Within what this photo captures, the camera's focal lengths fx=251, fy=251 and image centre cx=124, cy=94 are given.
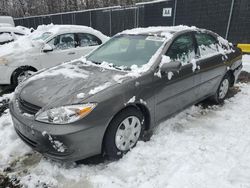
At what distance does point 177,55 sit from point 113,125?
167cm

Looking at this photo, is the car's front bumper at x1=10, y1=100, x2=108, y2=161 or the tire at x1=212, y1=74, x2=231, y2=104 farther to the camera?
the tire at x1=212, y1=74, x2=231, y2=104

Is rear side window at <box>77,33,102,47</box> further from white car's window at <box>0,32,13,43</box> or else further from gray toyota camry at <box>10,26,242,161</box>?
white car's window at <box>0,32,13,43</box>

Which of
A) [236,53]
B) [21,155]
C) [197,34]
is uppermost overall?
[197,34]

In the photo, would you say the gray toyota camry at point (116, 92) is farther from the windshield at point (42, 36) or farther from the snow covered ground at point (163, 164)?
the windshield at point (42, 36)

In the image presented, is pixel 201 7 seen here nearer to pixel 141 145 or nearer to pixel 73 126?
pixel 141 145

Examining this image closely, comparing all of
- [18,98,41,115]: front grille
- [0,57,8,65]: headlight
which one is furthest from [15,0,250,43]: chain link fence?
[18,98,41,115]: front grille

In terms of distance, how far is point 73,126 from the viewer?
2.70m

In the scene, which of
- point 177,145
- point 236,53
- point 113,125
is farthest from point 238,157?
point 236,53

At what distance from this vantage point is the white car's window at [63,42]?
6496mm

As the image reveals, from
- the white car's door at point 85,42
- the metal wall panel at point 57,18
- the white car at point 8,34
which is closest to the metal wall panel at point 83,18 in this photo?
the metal wall panel at point 57,18

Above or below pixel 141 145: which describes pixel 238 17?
above

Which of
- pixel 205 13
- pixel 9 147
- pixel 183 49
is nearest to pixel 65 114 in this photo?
pixel 9 147

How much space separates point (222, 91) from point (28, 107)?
3.84 m

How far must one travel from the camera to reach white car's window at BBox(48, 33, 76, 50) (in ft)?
21.3
